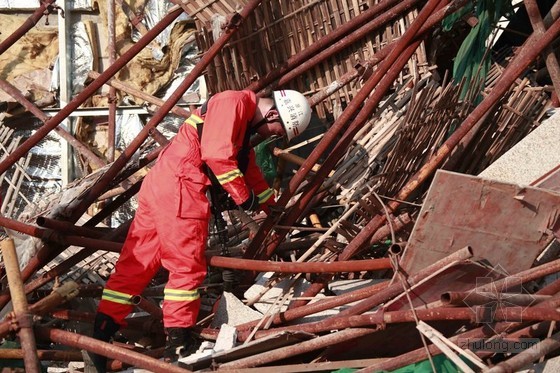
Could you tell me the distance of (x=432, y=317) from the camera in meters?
5.24

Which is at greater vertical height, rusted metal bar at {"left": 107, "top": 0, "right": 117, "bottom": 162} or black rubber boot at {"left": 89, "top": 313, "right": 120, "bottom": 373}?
rusted metal bar at {"left": 107, "top": 0, "right": 117, "bottom": 162}

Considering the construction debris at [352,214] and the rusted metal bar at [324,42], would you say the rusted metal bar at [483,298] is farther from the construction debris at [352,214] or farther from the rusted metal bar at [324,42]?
the rusted metal bar at [324,42]

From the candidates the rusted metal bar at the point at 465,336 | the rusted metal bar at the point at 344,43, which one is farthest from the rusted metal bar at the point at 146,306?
the rusted metal bar at the point at 344,43

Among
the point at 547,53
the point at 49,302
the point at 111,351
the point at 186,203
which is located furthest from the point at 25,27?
the point at 547,53

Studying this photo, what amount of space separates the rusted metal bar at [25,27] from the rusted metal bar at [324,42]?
246cm

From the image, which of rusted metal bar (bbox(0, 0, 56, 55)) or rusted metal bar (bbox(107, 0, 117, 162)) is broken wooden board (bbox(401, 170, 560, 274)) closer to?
rusted metal bar (bbox(107, 0, 117, 162))

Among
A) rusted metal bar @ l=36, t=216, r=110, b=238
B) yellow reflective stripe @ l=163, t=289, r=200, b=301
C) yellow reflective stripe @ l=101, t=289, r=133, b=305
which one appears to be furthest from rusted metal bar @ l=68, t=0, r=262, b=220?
yellow reflective stripe @ l=163, t=289, r=200, b=301

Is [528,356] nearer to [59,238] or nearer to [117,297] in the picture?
[117,297]

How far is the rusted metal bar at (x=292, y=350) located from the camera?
552cm

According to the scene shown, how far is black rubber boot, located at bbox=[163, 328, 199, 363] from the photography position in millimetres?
5820

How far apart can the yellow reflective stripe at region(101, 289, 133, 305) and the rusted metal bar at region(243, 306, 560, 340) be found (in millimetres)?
921

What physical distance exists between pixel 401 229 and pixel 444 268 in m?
1.03

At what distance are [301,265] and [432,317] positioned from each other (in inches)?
44.0

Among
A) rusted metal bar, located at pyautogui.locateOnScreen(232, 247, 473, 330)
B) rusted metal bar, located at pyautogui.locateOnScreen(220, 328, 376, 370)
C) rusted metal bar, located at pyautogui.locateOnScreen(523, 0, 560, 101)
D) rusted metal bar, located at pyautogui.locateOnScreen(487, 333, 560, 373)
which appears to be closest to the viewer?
rusted metal bar, located at pyautogui.locateOnScreen(487, 333, 560, 373)
